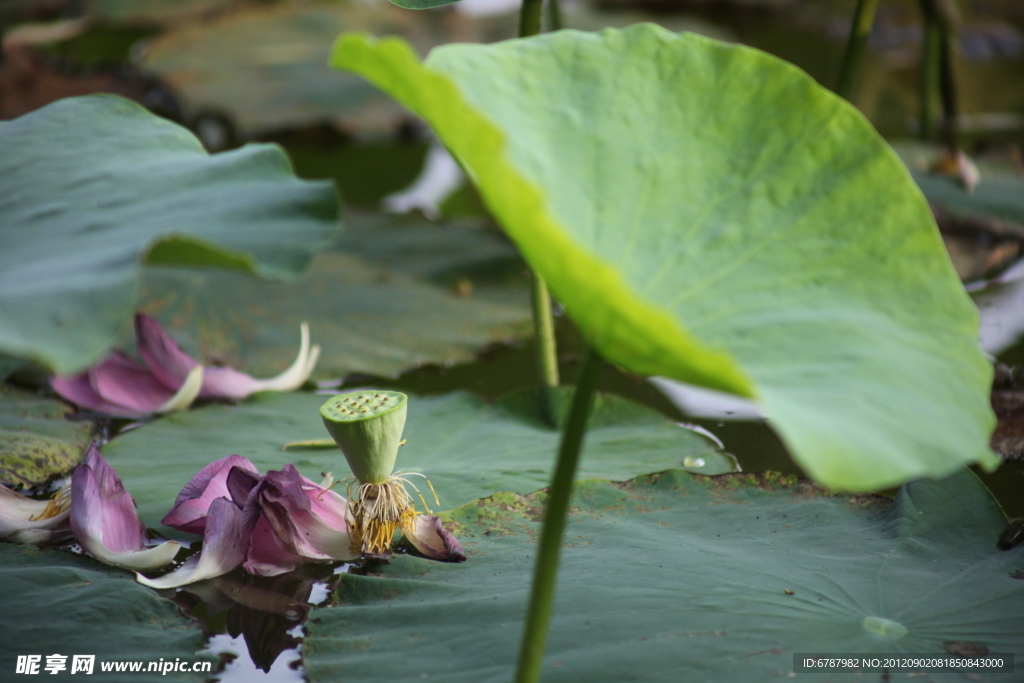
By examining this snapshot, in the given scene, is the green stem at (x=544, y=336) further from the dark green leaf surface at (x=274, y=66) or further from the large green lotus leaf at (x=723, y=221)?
the dark green leaf surface at (x=274, y=66)

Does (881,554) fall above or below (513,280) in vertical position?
above

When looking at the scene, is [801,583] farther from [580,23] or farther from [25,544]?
[580,23]

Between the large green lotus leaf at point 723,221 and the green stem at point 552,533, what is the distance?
4 centimetres

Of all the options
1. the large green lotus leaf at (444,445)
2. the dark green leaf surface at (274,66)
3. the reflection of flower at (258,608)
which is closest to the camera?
the reflection of flower at (258,608)

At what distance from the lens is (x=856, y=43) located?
4.21ft

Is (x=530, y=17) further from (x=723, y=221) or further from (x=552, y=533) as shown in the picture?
(x=552, y=533)

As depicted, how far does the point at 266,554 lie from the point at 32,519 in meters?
0.22

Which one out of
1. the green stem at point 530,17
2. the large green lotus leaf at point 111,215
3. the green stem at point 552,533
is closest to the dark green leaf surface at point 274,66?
the green stem at point 530,17

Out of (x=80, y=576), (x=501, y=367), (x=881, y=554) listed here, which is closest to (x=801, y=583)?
(x=881, y=554)

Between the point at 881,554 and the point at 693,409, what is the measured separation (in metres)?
0.44

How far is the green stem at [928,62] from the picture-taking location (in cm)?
196

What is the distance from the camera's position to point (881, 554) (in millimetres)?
721

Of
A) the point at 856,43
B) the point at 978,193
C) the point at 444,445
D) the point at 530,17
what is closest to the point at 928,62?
the point at 978,193

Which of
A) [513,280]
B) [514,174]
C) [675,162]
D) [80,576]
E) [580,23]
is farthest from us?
[580,23]
